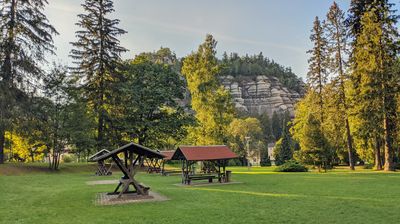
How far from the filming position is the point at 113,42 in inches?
1406

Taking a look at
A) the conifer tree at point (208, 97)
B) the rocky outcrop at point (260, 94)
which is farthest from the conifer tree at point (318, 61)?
the rocky outcrop at point (260, 94)

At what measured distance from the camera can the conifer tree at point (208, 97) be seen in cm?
3262

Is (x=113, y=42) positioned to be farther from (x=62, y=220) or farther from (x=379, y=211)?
(x=379, y=211)

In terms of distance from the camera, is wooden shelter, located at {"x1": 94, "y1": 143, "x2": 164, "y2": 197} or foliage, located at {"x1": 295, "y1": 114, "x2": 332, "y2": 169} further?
foliage, located at {"x1": 295, "y1": 114, "x2": 332, "y2": 169}

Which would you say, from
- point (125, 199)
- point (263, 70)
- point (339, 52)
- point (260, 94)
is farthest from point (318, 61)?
point (263, 70)

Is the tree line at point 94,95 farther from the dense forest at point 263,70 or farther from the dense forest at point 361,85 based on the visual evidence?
the dense forest at point 263,70

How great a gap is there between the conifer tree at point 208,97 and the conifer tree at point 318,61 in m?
9.74

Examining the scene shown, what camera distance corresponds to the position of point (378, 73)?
2673 centimetres

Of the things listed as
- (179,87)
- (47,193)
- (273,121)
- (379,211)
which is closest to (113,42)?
(179,87)

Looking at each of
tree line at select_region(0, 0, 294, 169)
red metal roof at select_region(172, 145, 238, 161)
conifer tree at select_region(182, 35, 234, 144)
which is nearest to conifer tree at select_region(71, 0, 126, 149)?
tree line at select_region(0, 0, 294, 169)

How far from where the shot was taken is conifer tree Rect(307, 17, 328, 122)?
1365 inches

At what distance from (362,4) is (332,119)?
11406 mm

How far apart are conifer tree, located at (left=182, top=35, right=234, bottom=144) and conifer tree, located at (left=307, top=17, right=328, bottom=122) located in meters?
9.74

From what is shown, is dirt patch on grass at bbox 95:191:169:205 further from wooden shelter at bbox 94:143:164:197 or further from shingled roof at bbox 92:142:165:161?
shingled roof at bbox 92:142:165:161
